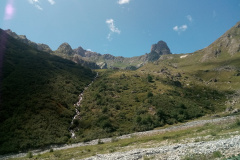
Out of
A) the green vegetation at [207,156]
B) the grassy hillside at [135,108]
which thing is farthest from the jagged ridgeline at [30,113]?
the green vegetation at [207,156]

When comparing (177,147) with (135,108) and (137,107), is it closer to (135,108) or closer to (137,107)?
(135,108)

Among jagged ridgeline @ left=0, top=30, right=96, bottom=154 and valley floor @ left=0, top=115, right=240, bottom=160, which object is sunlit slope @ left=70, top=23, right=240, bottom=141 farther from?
valley floor @ left=0, top=115, right=240, bottom=160

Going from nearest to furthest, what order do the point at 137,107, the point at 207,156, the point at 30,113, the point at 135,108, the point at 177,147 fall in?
1. the point at 207,156
2. the point at 177,147
3. the point at 30,113
4. the point at 135,108
5. the point at 137,107

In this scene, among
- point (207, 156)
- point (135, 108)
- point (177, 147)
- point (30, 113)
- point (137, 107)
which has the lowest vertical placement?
point (177, 147)

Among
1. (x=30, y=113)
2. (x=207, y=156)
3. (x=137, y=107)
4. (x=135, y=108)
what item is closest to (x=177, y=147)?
(x=207, y=156)

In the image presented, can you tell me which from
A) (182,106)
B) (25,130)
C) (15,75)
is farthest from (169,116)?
(15,75)

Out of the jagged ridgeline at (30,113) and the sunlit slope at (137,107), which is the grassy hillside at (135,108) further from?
the jagged ridgeline at (30,113)

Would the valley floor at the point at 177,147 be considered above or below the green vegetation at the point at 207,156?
below

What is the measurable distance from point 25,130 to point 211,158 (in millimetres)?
56070

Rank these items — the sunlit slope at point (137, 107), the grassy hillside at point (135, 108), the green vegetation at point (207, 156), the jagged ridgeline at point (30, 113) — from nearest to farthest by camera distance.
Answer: the green vegetation at point (207, 156) → the jagged ridgeline at point (30, 113) → the grassy hillside at point (135, 108) → the sunlit slope at point (137, 107)

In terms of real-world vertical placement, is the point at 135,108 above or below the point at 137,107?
below

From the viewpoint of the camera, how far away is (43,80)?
3814 inches

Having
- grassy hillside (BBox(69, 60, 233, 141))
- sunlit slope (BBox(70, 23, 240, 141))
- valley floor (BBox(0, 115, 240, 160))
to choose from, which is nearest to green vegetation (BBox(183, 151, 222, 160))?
valley floor (BBox(0, 115, 240, 160))

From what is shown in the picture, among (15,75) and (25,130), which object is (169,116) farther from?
(15,75)
